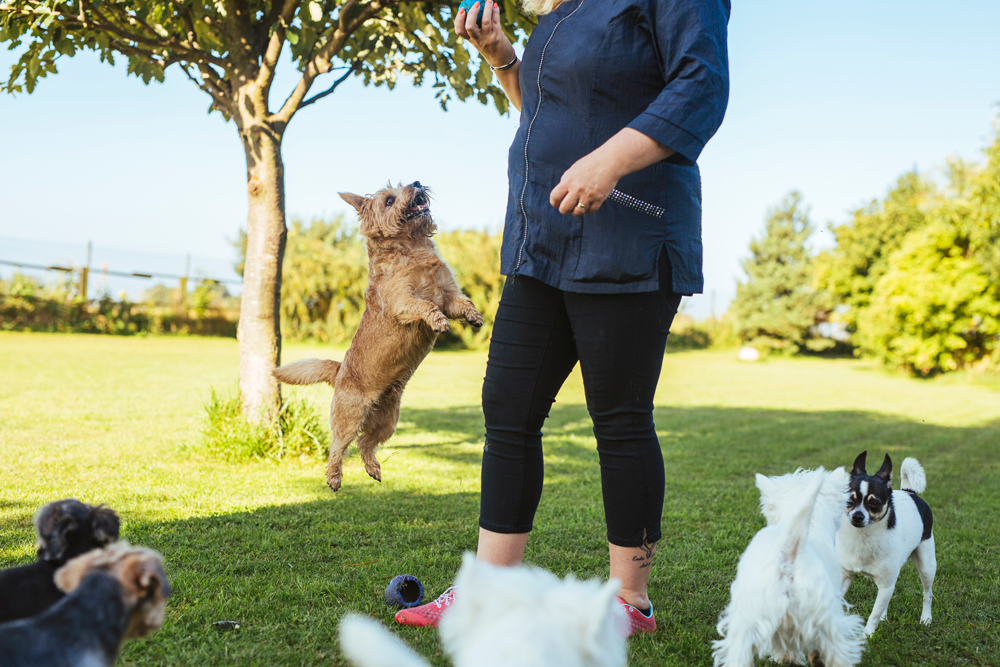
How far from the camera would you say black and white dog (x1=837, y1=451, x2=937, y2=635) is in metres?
2.83

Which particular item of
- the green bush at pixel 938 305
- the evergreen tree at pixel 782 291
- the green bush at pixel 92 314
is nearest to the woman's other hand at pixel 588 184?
the green bush at pixel 938 305

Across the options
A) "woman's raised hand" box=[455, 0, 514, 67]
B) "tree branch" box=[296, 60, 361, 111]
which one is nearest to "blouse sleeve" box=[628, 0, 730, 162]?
"woman's raised hand" box=[455, 0, 514, 67]

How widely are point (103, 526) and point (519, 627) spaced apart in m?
0.96

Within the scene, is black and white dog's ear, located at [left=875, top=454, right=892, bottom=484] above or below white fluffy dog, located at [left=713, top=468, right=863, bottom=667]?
above

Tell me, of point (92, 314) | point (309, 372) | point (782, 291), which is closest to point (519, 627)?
point (309, 372)

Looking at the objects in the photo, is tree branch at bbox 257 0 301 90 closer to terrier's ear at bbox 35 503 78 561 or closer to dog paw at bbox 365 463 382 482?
dog paw at bbox 365 463 382 482

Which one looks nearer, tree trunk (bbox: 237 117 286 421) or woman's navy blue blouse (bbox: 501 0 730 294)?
woman's navy blue blouse (bbox: 501 0 730 294)

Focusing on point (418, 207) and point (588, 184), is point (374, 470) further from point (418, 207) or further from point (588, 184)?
point (588, 184)

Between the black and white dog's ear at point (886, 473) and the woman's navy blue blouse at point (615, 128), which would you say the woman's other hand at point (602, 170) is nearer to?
the woman's navy blue blouse at point (615, 128)

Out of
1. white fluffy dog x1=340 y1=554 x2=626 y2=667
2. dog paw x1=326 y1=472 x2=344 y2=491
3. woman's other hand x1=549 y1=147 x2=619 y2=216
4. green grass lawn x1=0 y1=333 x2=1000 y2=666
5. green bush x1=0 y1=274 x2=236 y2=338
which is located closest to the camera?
white fluffy dog x1=340 y1=554 x2=626 y2=667

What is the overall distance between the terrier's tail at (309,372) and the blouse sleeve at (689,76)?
1847 millimetres

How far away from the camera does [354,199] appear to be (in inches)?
110

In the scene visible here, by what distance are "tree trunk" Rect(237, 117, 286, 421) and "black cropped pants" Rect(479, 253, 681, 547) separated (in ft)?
11.9

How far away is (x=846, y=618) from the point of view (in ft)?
6.41
